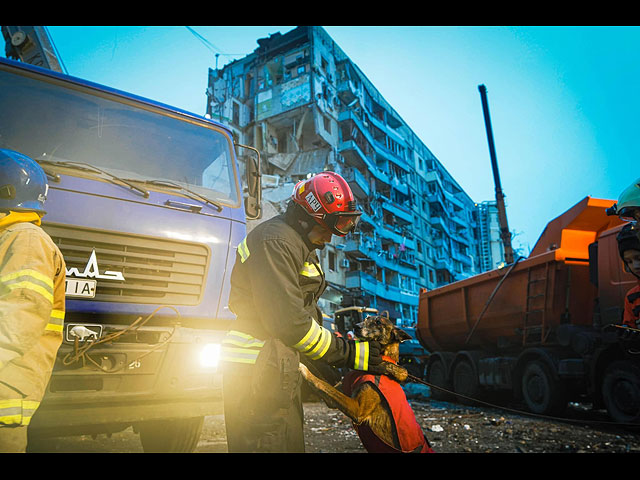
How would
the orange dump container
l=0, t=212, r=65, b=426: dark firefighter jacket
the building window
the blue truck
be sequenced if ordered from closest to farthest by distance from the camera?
l=0, t=212, r=65, b=426: dark firefighter jacket → the blue truck → the orange dump container → the building window

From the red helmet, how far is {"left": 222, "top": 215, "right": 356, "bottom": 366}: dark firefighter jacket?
0.15 metres

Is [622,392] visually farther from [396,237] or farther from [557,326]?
[396,237]

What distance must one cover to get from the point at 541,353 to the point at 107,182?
706cm

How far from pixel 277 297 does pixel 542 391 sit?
23.1 ft

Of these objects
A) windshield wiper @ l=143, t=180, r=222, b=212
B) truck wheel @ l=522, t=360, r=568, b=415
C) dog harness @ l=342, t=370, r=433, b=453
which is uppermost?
windshield wiper @ l=143, t=180, r=222, b=212

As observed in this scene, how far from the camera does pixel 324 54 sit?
38.4m

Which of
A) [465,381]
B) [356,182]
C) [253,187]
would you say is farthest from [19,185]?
[356,182]

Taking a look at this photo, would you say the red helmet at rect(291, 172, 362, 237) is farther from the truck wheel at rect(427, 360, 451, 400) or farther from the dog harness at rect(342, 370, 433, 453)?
the truck wheel at rect(427, 360, 451, 400)

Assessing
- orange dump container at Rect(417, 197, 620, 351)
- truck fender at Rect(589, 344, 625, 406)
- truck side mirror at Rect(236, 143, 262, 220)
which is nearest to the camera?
truck side mirror at Rect(236, 143, 262, 220)

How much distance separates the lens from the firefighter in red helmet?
212cm

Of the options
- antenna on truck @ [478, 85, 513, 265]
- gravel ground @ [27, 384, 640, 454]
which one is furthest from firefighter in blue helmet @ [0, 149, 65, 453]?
antenna on truck @ [478, 85, 513, 265]

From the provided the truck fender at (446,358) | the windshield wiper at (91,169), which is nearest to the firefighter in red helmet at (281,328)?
the windshield wiper at (91,169)

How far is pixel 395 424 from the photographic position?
2395mm
